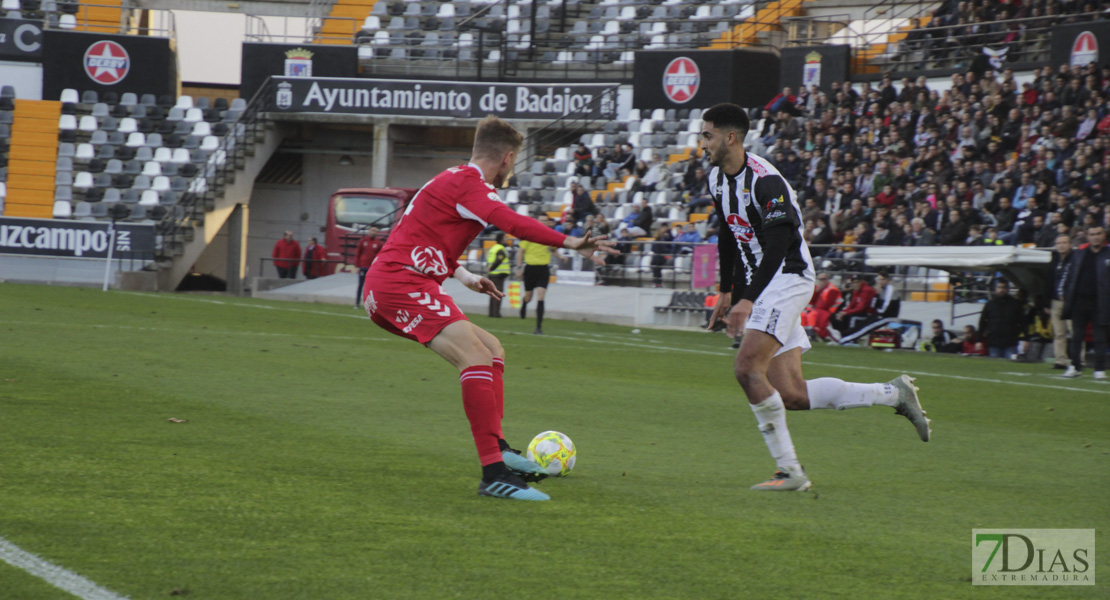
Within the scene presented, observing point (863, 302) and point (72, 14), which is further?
point (72, 14)

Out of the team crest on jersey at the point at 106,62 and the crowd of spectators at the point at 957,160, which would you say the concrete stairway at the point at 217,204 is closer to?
the team crest on jersey at the point at 106,62

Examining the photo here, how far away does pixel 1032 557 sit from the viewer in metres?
4.64

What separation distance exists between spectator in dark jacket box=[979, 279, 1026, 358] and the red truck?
57.7ft

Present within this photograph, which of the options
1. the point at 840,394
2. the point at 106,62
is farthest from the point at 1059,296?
the point at 106,62

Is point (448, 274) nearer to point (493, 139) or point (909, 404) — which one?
point (493, 139)

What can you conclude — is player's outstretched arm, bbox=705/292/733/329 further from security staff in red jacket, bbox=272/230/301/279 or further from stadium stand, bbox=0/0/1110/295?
security staff in red jacket, bbox=272/230/301/279

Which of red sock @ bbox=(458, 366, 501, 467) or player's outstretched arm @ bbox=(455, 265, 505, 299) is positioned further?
player's outstretched arm @ bbox=(455, 265, 505, 299)

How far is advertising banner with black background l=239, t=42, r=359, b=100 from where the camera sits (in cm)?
3734

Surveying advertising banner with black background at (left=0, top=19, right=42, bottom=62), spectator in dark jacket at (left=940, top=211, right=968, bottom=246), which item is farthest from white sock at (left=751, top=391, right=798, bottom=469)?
advertising banner with black background at (left=0, top=19, right=42, bottom=62)

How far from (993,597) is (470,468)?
321 centimetres

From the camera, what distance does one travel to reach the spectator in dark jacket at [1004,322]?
18953 millimetres

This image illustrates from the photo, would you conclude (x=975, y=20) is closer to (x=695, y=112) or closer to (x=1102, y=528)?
(x=695, y=112)

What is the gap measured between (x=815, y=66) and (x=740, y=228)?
25.9 meters

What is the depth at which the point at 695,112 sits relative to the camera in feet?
112
